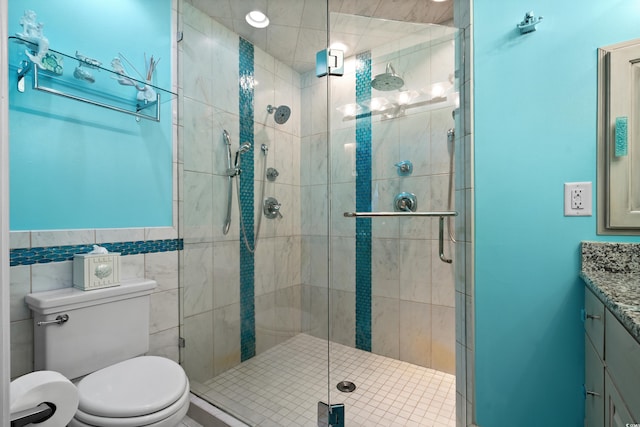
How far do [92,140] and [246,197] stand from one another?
816 millimetres

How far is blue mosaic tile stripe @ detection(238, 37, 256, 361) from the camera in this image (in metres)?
1.72

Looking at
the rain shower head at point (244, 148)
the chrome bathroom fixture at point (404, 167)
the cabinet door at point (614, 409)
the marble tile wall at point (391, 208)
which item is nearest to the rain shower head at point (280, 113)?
the marble tile wall at point (391, 208)

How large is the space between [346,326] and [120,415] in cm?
120

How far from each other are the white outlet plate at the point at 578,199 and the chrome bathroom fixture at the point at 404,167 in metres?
0.82

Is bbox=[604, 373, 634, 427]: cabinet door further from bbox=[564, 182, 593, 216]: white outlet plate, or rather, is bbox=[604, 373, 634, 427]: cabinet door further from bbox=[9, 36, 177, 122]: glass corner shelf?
bbox=[9, 36, 177, 122]: glass corner shelf

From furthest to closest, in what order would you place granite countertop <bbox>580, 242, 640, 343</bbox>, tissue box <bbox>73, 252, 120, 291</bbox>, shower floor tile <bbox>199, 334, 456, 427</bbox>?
shower floor tile <bbox>199, 334, 456, 427</bbox>, tissue box <bbox>73, 252, 120, 291</bbox>, granite countertop <bbox>580, 242, 640, 343</bbox>

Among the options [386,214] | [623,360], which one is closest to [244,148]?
[386,214]

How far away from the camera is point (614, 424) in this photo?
34.3 inches

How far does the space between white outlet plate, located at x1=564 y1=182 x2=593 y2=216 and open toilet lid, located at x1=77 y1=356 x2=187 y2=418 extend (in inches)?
71.0

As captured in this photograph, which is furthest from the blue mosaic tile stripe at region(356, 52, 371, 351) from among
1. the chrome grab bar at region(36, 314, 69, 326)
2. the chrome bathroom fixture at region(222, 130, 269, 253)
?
the chrome grab bar at region(36, 314, 69, 326)

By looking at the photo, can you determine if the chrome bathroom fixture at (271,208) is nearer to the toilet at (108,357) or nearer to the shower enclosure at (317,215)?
the shower enclosure at (317,215)

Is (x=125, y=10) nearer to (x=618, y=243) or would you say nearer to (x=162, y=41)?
(x=162, y=41)

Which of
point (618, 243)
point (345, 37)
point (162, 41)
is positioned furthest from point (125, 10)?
point (618, 243)

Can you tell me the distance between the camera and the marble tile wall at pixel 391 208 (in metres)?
1.67
